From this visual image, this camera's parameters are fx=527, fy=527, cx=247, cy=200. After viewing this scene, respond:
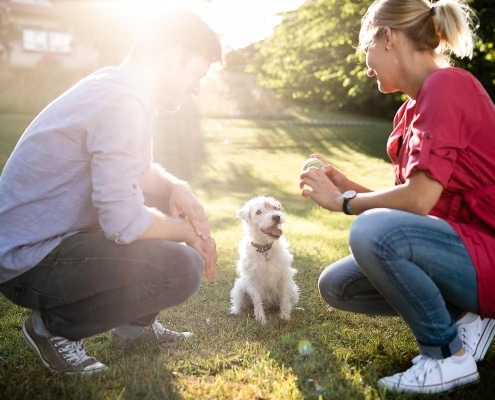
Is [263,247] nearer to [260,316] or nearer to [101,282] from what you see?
[260,316]

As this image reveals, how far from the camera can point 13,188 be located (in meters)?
2.46

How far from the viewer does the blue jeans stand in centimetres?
236

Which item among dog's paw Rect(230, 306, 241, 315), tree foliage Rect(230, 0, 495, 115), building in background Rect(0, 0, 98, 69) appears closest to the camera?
dog's paw Rect(230, 306, 241, 315)

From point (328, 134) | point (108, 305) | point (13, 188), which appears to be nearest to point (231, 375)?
point (108, 305)

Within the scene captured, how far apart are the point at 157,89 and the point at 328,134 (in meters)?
20.3

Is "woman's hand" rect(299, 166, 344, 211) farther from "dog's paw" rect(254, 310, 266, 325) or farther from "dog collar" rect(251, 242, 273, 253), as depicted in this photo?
"dog collar" rect(251, 242, 273, 253)

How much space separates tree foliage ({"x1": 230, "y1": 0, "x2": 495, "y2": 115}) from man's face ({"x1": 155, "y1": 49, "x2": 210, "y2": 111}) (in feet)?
30.6

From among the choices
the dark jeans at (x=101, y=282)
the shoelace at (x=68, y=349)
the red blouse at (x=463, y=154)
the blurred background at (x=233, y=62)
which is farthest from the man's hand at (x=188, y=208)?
the blurred background at (x=233, y=62)

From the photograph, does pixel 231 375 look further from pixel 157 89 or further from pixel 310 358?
pixel 157 89

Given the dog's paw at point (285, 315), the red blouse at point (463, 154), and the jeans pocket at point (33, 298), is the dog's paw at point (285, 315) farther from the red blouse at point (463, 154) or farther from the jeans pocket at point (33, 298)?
the jeans pocket at point (33, 298)

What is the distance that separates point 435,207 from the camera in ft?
8.54

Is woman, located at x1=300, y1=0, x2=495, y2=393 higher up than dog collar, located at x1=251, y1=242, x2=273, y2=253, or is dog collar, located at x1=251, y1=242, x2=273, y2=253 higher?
woman, located at x1=300, y1=0, x2=495, y2=393

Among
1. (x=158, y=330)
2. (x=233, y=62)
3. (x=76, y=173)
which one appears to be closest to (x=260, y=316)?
(x=158, y=330)

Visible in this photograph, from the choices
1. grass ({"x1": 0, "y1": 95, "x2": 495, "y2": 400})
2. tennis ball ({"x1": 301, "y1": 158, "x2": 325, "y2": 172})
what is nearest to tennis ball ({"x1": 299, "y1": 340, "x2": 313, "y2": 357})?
grass ({"x1": 0, "y1": 95, "x2": 495, "y2": 400})
